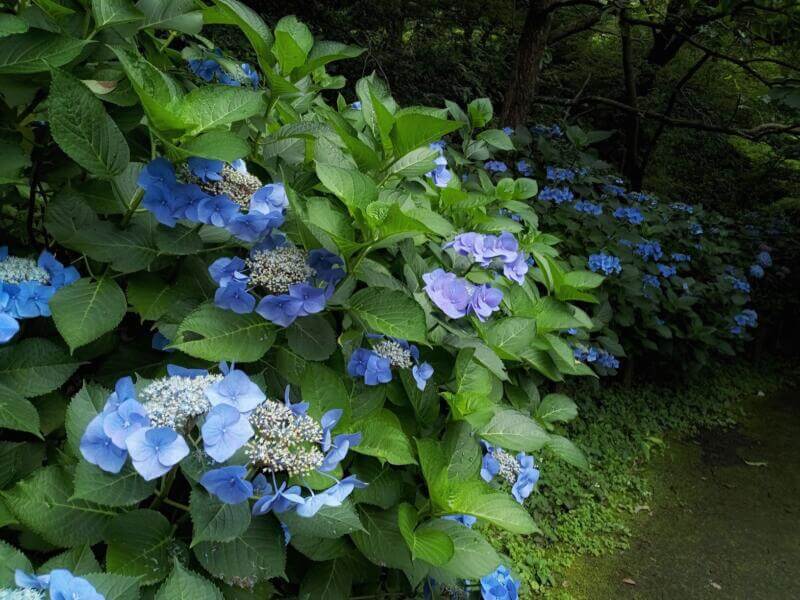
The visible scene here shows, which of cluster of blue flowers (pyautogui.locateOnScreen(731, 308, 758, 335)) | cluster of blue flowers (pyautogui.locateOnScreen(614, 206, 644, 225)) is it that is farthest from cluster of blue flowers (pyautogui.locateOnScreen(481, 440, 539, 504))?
cluster of blue flowers (pyautogui.locateOnScreen(731, 308, 758, 335))

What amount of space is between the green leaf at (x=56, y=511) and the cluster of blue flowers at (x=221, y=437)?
13 centimetres

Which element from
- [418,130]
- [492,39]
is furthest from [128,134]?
[492,39]

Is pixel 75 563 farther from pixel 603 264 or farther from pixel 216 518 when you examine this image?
pixel 603 264

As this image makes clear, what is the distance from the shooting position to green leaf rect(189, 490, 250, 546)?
752mm

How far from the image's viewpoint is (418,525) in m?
1.08

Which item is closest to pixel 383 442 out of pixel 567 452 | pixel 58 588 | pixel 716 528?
pixel 58 588

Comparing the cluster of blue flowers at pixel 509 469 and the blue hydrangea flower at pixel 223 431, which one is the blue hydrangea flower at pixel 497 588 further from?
the blue hydrangea flower at pixel 223 431

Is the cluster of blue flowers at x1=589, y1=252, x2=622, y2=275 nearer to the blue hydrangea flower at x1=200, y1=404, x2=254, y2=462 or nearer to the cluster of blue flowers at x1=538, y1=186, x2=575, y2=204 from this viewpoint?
the cluster of blue flowers at x1=538, y1=186, x2=575, y2=204

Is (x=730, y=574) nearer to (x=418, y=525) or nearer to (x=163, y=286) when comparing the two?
(x=418, y=525)

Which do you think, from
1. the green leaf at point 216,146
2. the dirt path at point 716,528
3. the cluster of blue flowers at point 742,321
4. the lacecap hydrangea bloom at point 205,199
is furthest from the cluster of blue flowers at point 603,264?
the green leaf at point 216,146

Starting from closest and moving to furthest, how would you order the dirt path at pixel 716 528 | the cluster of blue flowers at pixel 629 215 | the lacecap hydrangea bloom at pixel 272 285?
the lacecap hydrangea bloom at pixel 272 285 < the dirt path at pixel 716 528 < the cluster of blue flowers at pixel 629 215

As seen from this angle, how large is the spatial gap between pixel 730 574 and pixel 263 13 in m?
5.39

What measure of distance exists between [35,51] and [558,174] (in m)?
4.16

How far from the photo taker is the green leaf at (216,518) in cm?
75
